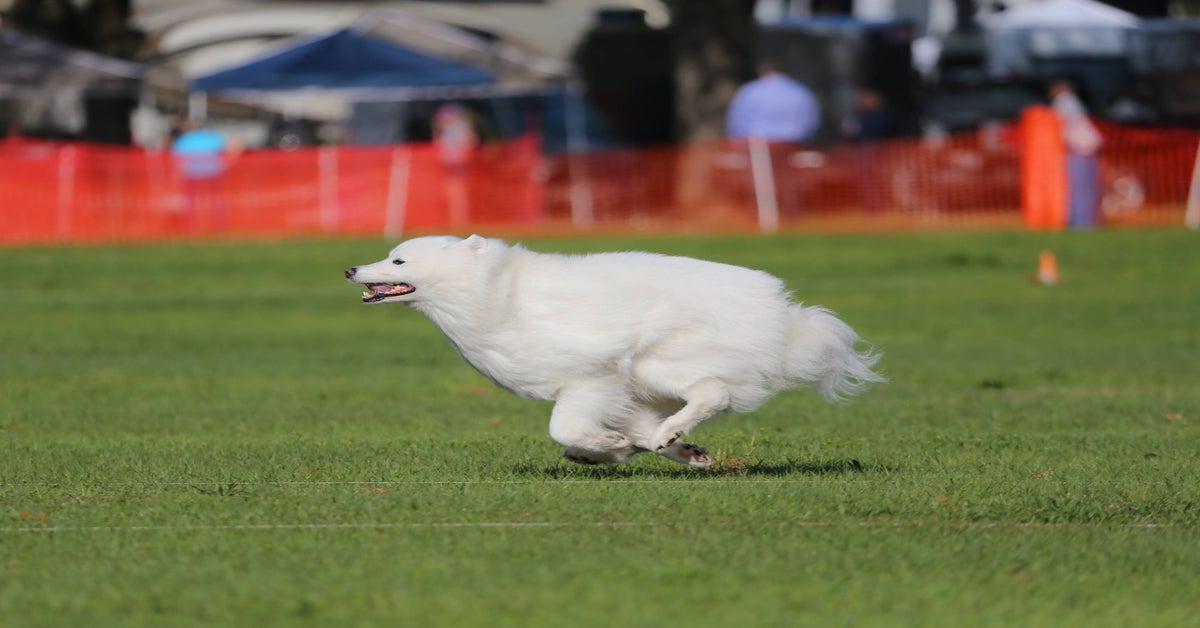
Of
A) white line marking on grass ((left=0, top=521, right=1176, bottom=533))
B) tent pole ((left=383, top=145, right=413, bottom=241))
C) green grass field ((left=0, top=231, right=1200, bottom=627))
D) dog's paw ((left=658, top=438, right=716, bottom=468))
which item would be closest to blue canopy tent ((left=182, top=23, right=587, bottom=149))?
tent pole ((left=383, top=145, right=413, bottom=241))

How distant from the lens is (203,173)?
95.2 feet

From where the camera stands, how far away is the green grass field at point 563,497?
19.9ft

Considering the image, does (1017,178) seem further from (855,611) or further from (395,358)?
(855,611)

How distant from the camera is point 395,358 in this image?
16.7 meters

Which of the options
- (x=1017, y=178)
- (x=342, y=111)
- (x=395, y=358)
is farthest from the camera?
(x=342, y=111)

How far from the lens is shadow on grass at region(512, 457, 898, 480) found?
28.7 feet

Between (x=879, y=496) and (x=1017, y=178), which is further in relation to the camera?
(x=1017, y=178)

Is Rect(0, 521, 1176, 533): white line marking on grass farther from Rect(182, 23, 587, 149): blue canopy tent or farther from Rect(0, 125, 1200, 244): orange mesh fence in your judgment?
Rect(182, 23, 587, 149): blue canopy tent

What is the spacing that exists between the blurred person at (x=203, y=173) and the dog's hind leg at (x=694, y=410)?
21577 mm

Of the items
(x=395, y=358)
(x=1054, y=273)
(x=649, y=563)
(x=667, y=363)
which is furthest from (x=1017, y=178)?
(x=649, y=563)

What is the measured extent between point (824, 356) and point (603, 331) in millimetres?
1066

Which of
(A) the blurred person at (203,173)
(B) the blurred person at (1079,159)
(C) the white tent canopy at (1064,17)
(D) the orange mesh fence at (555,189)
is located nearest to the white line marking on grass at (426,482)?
(B) the blurred person at (1079,159)

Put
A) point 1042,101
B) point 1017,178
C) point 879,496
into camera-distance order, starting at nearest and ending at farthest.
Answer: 1. point 879,496
2. point 1017,178
3. point 1042,101

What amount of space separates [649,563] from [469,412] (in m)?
6.12
